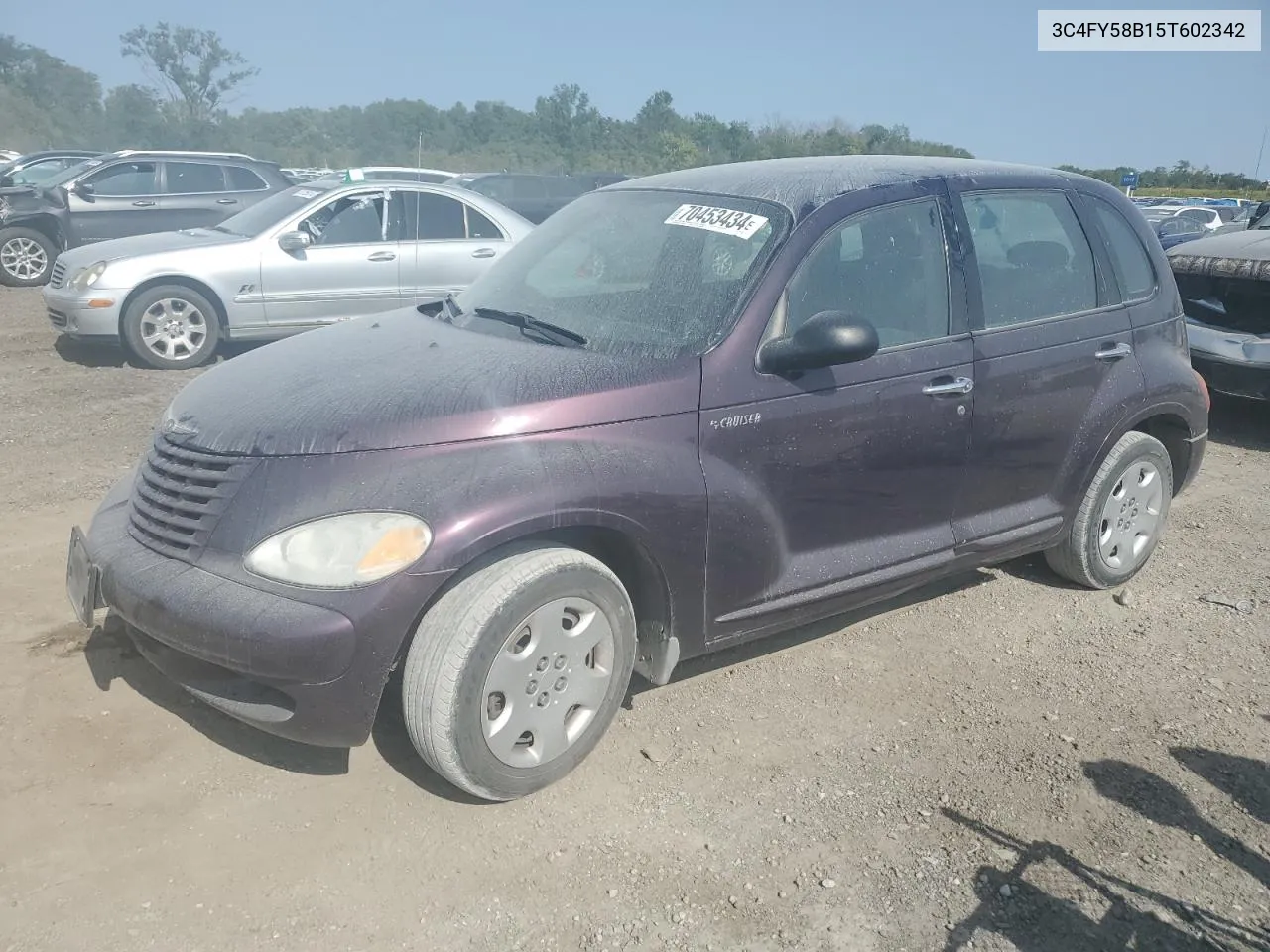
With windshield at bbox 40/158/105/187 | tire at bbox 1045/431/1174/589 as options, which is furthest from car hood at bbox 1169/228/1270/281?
windshield at bbox 40/158/105/187

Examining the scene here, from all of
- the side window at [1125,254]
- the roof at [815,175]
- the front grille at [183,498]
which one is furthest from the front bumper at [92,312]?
the side window at [1125,254]

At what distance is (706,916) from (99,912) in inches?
59.0

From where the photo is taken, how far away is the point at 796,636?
4.32 metres

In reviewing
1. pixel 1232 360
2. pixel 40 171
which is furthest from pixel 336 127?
pixel 1232 360

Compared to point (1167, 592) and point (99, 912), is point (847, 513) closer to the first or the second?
point (1167, 592)

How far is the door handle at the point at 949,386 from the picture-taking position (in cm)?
381

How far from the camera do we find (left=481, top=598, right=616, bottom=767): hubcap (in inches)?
118

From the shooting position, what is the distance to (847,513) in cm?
369

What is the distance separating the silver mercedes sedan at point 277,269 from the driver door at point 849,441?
4.82 m

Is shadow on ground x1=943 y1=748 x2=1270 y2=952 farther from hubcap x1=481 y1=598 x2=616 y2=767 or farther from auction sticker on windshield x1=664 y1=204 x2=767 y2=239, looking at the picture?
auction sticker on windshield x1=664 y1=204 x2=767 y2=239

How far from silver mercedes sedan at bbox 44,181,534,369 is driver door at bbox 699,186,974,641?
482 cm

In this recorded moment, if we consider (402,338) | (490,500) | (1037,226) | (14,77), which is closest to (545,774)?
(490,500)

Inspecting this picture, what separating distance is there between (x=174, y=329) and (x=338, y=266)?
140 centimetres

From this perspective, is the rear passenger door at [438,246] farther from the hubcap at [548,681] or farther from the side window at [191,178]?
the hubcap at [548,681]
